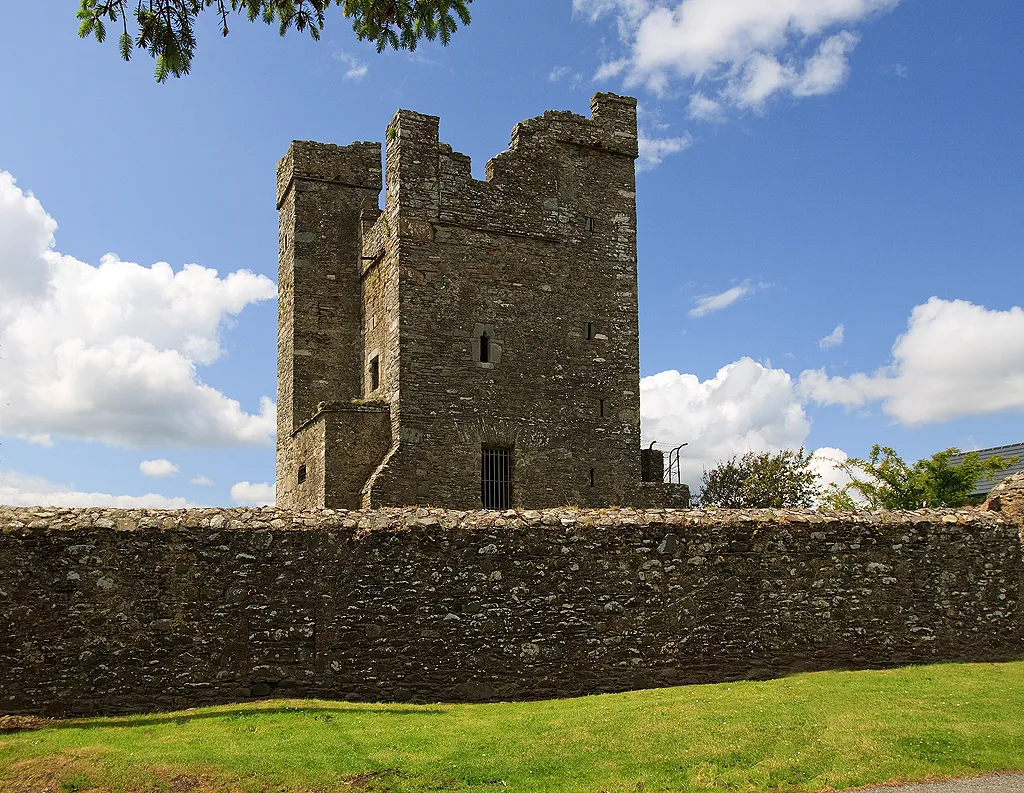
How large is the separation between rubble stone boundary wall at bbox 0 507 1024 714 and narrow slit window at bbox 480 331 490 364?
8.32m

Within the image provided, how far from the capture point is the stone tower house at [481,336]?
20.8 metres

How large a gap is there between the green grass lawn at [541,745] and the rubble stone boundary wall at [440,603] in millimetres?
598

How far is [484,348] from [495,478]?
10.2 feet

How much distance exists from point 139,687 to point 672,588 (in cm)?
756

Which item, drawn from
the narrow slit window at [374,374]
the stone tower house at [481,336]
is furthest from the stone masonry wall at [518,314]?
the narrow slit window at [374,374]

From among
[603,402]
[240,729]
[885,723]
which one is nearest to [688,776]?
[885,723]

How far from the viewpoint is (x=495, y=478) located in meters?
21.2

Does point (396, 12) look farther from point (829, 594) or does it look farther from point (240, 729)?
point (829, 594)

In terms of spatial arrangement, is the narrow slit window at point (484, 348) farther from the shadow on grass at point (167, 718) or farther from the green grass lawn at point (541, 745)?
the shadow on grass at point (167, 718)

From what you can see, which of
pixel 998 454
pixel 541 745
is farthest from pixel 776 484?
pixel 541 745

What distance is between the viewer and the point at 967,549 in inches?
611

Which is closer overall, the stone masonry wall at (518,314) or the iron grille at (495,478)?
the stone masonry wall at (518,314)

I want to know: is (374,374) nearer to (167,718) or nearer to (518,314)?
(518,314)

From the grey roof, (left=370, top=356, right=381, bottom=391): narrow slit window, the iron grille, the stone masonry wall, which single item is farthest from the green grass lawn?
the grey roof
